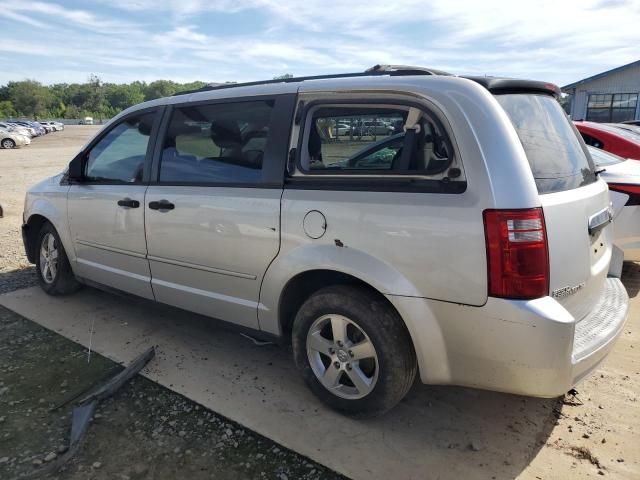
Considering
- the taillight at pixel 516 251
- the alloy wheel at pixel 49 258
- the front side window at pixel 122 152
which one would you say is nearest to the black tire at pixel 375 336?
the taillight at pixel 516 251

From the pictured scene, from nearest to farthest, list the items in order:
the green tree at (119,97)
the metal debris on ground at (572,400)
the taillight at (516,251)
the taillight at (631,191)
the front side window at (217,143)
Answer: the taillight at (516,251) → the metal debris on ground at (572,400) → the front side window at (217,143) → the taillight at (631,191) → the green tree at (119,97)

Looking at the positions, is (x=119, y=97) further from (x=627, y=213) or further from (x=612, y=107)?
(x=627, y=213)

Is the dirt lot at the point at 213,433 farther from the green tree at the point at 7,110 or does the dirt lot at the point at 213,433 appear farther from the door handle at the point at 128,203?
the green tree at the point at 7,110

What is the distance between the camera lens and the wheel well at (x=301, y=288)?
9.34 ft

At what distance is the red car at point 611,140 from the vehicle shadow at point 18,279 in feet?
21.2

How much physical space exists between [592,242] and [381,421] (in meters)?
1.51

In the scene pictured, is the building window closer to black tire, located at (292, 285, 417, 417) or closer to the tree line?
black tire, located at (292, 285, 417, 417)

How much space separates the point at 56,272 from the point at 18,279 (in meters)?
1.05

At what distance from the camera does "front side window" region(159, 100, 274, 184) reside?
3145mm

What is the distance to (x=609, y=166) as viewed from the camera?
4.90 meters

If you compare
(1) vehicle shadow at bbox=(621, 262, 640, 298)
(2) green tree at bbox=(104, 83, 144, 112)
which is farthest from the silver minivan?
(2) green tree at bbox=(104, 83, 144, 112)

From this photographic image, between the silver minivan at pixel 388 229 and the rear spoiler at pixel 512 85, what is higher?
the rear spoiler at pixel 512 85

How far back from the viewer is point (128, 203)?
3.76 meters

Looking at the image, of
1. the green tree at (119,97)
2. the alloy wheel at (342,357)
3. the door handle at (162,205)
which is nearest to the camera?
the alloy wheel at (342,357)
